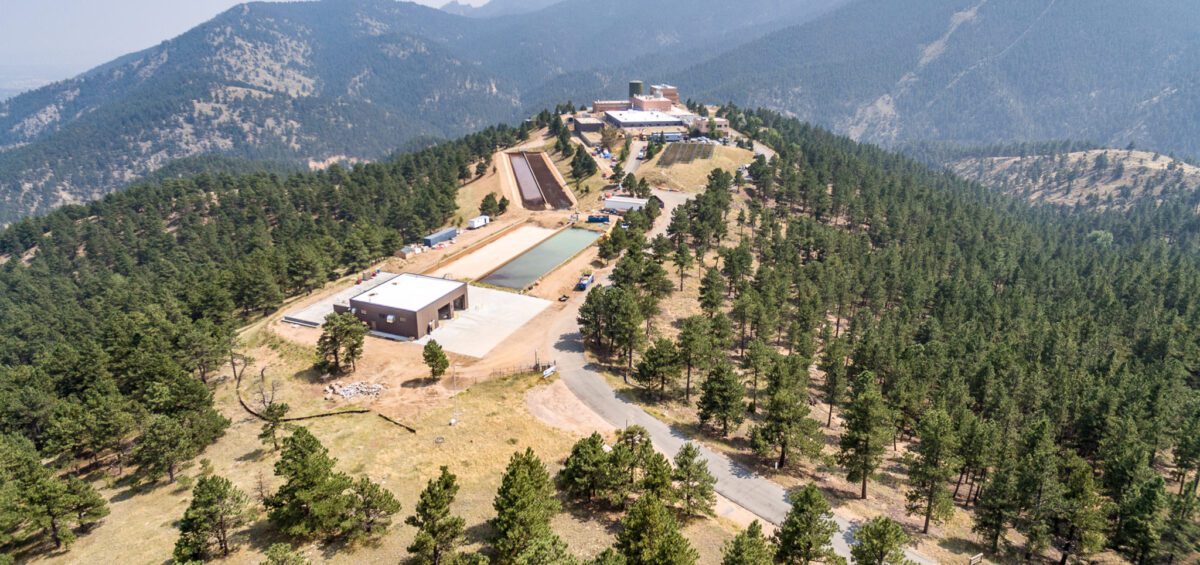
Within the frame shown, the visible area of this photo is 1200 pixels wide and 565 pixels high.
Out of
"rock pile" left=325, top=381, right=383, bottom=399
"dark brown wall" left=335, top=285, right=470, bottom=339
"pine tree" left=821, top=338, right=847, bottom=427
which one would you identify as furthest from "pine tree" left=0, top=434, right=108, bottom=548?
"pine tree" left=821, top=338, right=847, bottom=427

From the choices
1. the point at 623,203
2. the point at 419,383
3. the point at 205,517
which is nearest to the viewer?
the point at 205,517

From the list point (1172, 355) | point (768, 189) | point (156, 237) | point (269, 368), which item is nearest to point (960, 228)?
point (768, 189)

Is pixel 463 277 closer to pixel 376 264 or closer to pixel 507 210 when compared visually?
pixel 376 264

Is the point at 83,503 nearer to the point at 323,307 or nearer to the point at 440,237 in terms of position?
the point at 323,307

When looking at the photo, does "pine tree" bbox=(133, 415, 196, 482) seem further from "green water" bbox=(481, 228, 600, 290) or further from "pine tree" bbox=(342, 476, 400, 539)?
"green water" bbox=(481, 228, 600, 290)

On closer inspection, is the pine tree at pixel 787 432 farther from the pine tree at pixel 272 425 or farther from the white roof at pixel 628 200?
the white roof at pixel 628 200

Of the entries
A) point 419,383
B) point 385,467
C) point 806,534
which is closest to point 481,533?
point 385,467

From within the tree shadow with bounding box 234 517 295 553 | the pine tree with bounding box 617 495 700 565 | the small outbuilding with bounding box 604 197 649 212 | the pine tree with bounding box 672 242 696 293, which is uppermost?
the small outbuilding with bounding box 604 197 649 212
